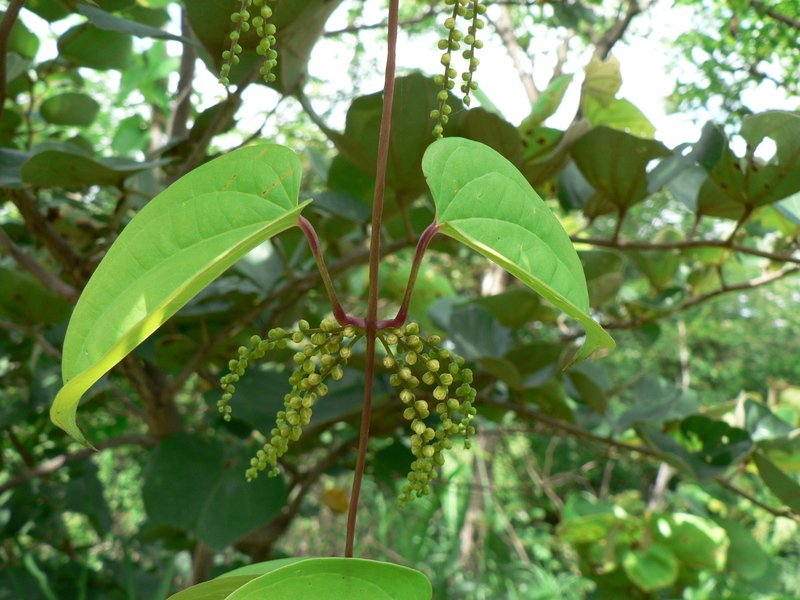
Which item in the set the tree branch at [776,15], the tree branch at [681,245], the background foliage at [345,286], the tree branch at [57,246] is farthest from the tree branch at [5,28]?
the tree branch at [776,15]

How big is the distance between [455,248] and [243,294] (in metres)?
0.22

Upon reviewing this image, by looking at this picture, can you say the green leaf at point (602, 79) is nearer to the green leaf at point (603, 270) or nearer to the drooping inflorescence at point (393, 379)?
the green leaf at point (603, 270)

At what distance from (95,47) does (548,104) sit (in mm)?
412

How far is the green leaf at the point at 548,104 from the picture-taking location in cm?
47

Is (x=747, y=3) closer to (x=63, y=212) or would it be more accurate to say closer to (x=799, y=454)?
(x=799, y=454)

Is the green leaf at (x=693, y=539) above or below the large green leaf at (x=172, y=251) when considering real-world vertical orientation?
below

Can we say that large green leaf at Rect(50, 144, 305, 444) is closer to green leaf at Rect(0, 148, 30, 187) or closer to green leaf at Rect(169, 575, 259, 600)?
green leaf at Rect(169, 575, 259, 600)

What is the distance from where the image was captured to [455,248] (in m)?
0.65

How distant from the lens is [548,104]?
475 millimetres

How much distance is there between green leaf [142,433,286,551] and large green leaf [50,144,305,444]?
0.37 meters

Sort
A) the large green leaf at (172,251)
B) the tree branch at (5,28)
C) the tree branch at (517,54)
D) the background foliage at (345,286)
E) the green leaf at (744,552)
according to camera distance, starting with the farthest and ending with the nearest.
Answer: the tree branch at (517,54) → the green leaf at (744,552) → the background foliage at (345,286) → the tree branch at (5,28) → the large green leaf at (172,251)

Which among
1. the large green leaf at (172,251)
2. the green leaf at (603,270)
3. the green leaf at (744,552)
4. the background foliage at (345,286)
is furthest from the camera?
the green leaf at (744,552)

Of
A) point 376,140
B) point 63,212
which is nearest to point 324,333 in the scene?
point 376,140

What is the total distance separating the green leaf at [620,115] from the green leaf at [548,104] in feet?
0.16
